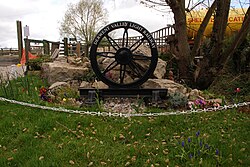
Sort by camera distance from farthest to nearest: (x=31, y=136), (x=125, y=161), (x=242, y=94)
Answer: (x=242, y=94) → (x=31, y=136) → (x=125, y=161)

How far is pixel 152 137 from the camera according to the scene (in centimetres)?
419

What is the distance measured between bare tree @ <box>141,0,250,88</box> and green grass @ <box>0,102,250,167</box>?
Result: 2840mm

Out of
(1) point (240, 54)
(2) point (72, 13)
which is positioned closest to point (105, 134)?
(1) point (240, 54)

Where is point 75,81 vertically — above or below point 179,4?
below

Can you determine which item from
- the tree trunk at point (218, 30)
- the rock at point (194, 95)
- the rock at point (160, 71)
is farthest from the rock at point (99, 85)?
the tree trunk at point (218, 30)

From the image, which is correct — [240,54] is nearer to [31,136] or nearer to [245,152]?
[245,152]

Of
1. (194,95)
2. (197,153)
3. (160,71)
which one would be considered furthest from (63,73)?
(197,153)

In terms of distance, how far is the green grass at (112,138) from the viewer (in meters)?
3.51

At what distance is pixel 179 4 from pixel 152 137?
464 cm

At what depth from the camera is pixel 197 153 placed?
11.5 feet

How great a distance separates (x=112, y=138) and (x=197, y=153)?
1208mm

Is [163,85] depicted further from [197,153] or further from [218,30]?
[197,153]

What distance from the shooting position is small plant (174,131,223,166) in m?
3.39

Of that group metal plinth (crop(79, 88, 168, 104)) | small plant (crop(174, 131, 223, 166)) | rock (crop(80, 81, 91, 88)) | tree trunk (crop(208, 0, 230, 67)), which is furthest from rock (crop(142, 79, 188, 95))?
small plant (crop(174, 131, 223, 166))
